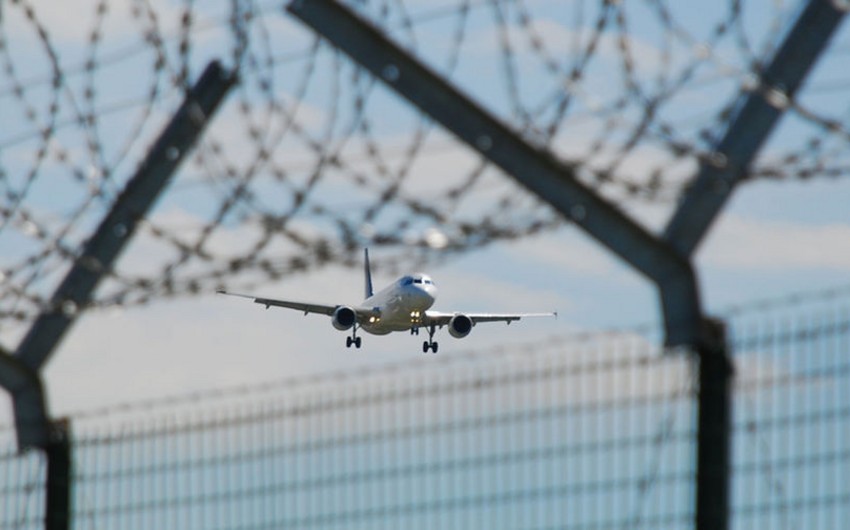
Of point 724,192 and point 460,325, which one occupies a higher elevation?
point 460,325

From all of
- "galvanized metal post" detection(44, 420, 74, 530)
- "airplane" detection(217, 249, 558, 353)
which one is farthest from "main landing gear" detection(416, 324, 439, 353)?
"galvanized metal post" detection(44, 420, 74, 530)

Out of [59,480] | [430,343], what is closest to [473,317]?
[430,343]

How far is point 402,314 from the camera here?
57.7 metres

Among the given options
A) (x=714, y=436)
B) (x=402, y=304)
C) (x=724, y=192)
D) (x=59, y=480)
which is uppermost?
(x=402, y=304)

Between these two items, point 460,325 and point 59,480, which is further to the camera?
point 460,325

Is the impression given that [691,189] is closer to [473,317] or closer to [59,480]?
[59,480]

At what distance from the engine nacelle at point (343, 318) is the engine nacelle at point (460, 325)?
2679mm

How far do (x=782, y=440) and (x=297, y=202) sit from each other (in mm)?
3501

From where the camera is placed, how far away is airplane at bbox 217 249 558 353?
55438 millimetres

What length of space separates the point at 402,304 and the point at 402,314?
1.10m

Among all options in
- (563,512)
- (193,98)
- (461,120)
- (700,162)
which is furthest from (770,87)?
(193,98)

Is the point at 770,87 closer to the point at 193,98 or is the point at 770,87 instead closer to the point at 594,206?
the point at 594,206

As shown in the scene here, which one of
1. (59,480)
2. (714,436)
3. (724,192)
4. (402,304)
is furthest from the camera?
(402,304)

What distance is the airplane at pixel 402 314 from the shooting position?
182 ft
